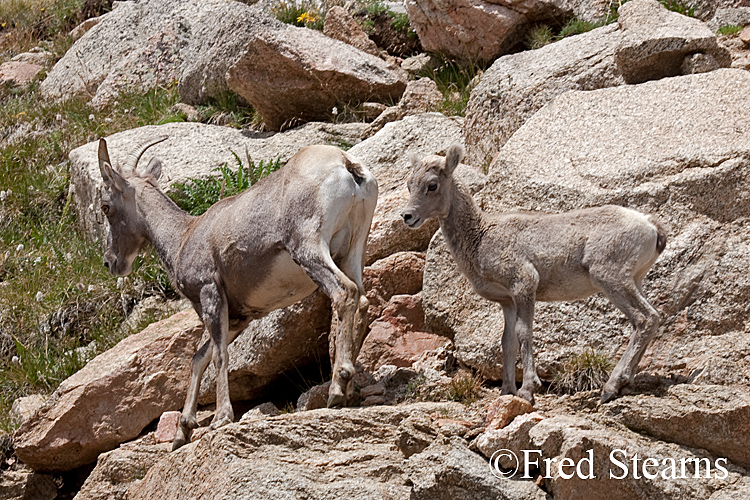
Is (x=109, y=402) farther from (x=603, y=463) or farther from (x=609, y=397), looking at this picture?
(x=603, y=463)

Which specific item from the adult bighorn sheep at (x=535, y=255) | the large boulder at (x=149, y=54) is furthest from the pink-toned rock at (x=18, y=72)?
the adult bighorn sheep at (x=535, y=255)

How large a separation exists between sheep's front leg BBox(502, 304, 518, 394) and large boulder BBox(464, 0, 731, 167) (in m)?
3.27

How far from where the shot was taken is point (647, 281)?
24.3 ft

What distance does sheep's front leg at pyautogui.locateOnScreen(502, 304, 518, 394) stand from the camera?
706 cm

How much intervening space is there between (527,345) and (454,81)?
7.18 metres

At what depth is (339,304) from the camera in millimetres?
7277

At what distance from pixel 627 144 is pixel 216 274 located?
362 centimetres

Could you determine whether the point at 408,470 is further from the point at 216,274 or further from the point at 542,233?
the point at 216,274

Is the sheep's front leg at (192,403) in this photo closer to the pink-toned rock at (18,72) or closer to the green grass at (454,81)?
the green grass at (454,81)

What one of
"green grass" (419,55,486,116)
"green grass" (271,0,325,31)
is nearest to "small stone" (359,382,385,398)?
"green grass" (419,55,486,116)

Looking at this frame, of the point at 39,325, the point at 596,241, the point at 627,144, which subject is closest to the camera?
the point at 596,241

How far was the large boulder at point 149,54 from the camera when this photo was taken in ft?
46.5

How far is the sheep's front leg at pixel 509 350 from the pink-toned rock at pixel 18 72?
14.1 metres

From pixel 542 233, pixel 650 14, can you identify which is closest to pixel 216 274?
pixel 542 233
